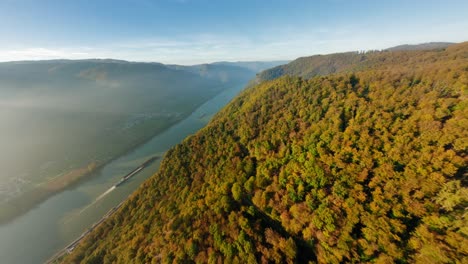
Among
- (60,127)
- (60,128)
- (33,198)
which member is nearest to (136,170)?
(33,198)

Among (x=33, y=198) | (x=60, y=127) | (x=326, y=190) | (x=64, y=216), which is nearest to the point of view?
(x=326, y=190)

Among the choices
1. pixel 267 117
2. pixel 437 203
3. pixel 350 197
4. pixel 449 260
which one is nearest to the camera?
pixel 449 260

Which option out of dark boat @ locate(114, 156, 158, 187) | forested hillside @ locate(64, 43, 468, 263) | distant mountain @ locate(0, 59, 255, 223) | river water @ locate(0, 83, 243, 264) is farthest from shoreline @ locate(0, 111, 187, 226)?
forested hillside @ locate(64, 43, 468, 263)

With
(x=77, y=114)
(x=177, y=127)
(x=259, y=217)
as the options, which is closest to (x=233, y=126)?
(x=259, y=217)

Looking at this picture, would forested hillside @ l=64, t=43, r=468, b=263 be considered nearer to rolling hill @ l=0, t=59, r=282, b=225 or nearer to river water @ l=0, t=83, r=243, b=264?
river water @ l=0, t=83, r=243, b=264

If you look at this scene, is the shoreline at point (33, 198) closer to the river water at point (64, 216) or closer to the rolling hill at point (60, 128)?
the rolling hill at point (60, 128)

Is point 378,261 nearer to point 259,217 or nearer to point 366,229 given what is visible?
point 366,229

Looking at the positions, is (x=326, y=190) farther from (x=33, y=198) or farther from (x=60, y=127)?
(x=60, y=127)
